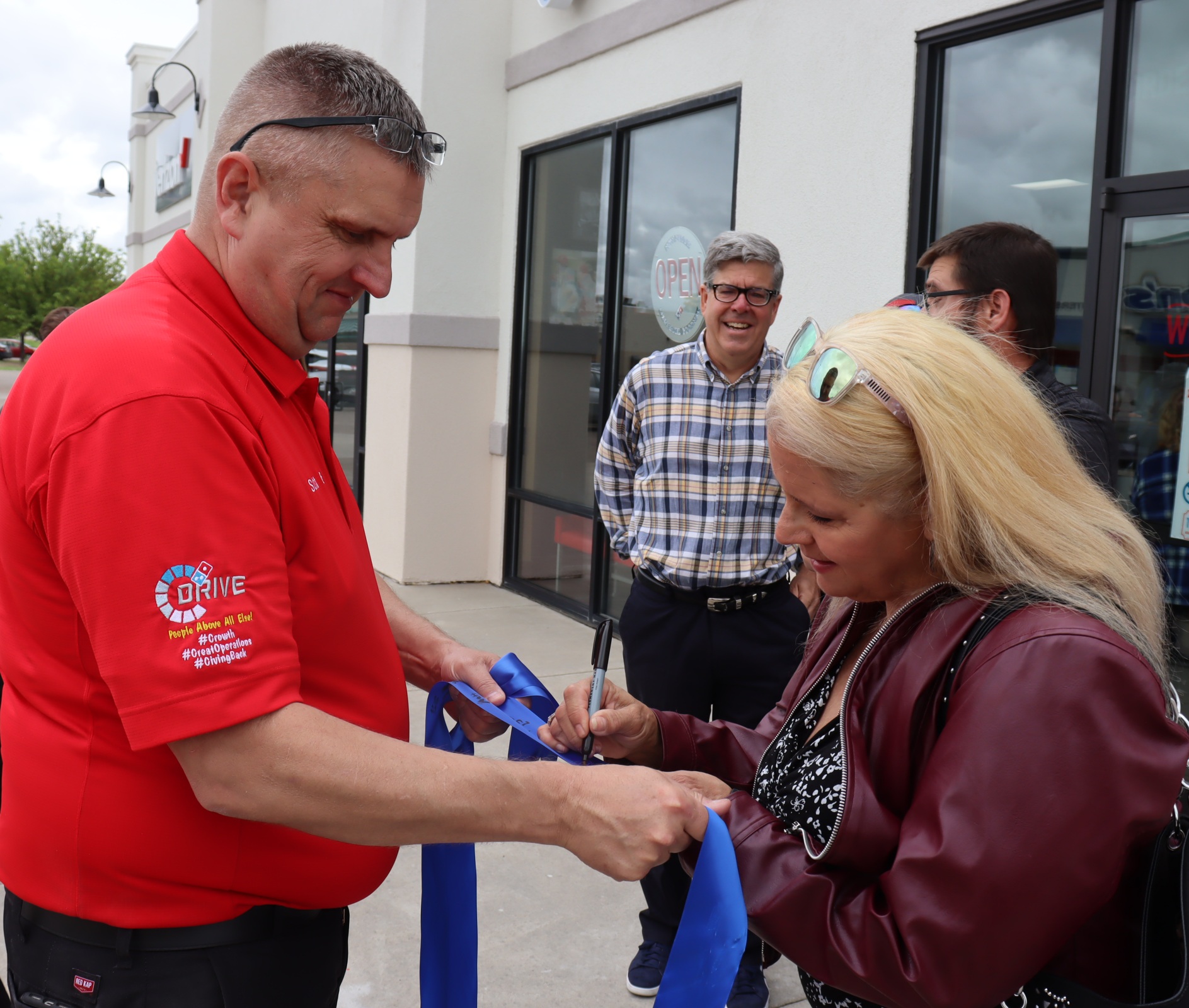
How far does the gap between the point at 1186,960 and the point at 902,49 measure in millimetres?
4578

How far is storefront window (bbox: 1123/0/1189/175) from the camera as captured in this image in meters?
4.11

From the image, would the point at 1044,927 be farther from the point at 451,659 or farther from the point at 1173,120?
the point at 1173,120

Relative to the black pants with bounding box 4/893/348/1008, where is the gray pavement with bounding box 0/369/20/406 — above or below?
above

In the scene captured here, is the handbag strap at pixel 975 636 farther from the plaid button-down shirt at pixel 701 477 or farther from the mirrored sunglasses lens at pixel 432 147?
the plaid button-down shirt at pixel 701 477

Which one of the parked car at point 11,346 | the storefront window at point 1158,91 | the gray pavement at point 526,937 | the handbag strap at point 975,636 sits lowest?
the gray pavement at point 526,937

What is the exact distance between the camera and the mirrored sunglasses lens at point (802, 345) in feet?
5.88

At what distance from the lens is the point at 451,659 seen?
7.41ft

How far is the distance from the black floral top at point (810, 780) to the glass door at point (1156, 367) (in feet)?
9.08

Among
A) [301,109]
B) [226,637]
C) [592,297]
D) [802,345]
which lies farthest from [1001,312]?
[592,297]

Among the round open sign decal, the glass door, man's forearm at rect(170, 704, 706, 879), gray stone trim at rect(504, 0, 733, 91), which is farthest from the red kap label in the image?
gray stone trim at rect(504, 0, 733, 91)

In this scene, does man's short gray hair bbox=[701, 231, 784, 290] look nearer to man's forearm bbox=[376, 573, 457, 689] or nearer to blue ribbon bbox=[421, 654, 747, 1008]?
man's forearm bbox=[376, 573, 457, 689]

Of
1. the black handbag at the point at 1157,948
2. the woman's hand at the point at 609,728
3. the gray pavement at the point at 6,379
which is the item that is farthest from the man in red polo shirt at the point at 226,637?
the gray pavement at the point at 6,379

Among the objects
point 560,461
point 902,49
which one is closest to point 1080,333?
point 902,49

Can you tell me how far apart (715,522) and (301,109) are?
2526mm
